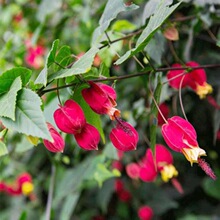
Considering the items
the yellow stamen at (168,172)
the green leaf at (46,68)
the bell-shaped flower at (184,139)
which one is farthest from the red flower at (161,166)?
the green leaf at (46,68)

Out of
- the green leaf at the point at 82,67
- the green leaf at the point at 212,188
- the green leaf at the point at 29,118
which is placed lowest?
the green leaf at the point at 212,188

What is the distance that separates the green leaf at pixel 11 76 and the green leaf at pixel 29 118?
43 mm

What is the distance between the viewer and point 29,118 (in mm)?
571

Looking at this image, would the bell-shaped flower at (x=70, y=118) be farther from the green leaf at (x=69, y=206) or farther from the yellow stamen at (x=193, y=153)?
the green leaf at (x=69, y=206)

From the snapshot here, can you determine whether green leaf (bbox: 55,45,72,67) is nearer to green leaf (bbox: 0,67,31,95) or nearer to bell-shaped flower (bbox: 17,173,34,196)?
green leaf (bbox: 0,67,31,95)

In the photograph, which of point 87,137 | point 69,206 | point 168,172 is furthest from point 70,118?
point 69,206

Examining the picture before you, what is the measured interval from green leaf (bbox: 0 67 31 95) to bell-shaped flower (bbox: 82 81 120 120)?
3.6 inches

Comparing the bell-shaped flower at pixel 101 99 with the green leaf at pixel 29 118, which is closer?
the green leaf at pixel 29 118

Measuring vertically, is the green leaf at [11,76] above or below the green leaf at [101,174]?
above

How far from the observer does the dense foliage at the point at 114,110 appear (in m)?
0.65

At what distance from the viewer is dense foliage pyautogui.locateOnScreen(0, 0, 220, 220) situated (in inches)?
25.6

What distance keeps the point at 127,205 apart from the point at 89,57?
3.76 ft

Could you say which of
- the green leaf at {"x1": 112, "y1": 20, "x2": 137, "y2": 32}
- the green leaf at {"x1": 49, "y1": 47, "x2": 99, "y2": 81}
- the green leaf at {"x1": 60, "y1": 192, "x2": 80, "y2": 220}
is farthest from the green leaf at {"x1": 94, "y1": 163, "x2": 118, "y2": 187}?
the green leaf at {"x1": 49, "y1": 47, "x2": 99, "y2": 81}

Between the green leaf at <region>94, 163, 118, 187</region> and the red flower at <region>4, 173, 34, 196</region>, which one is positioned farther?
the red flower at <region>4, 173, 34, 196</region>
